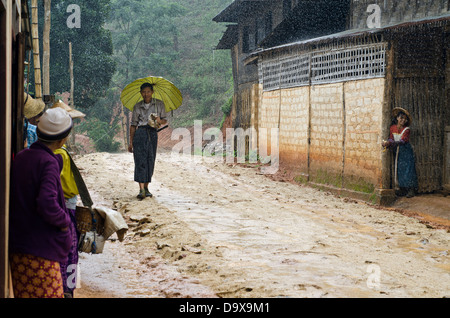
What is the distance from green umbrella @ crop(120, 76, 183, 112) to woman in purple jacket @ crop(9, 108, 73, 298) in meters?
6.32

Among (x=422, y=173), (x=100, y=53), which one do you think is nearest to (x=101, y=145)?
(x=100, y=53)

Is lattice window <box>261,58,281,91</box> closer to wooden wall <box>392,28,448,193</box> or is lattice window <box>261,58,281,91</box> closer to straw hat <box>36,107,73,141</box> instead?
wooden wall <box>392,28,448,193</box>

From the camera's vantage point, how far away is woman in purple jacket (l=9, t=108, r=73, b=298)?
343cm

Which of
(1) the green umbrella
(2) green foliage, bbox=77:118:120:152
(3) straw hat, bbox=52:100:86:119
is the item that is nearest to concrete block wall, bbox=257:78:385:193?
(1) the green umbrella

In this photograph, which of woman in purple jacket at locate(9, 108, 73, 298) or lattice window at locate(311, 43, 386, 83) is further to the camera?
lattice window at locate(311, 43, 386, 83)

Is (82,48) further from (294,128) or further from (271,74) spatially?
(294,128)

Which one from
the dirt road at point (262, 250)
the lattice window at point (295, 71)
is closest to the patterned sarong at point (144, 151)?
the dirt road at point (262, 250)

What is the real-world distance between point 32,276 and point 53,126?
1023 mm

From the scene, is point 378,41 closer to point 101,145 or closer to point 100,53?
point 100,53

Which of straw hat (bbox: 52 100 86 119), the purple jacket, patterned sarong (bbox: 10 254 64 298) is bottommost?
patterned sarong (bbox: 10 254 64 298)

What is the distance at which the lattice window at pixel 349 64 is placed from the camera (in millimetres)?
10578
